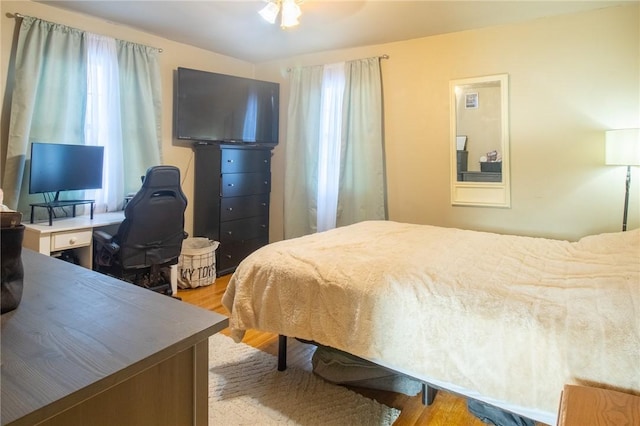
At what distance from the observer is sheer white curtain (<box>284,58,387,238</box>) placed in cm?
376

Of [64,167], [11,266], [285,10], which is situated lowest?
[11,266]

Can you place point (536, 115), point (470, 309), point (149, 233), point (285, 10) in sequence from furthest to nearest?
point (536, 115) < point (149, 233) < point (285, 10) < point (470, 309)

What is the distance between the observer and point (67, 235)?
104 inches

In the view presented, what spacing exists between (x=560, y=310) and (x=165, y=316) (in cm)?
127

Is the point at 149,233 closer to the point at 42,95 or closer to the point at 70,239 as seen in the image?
the point at 70,239

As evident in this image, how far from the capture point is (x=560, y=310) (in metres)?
1.30

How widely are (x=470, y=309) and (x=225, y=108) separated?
338 centimetres

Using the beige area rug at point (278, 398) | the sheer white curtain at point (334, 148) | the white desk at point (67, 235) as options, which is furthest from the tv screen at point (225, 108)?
the beige area rug at point (278, 398)

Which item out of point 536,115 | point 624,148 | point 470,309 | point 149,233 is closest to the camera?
point 470,309

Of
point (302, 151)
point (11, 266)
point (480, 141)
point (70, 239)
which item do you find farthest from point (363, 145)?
point (11, 266)

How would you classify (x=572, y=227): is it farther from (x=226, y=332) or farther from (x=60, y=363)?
(x=60, y=363)

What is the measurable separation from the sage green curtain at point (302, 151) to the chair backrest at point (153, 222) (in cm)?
152

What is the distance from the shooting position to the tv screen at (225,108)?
146 inches

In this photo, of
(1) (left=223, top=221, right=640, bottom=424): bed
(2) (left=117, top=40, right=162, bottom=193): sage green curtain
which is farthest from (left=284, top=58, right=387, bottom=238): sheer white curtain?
(1) (left=223, top=221, right=640, bottom=424): bed
